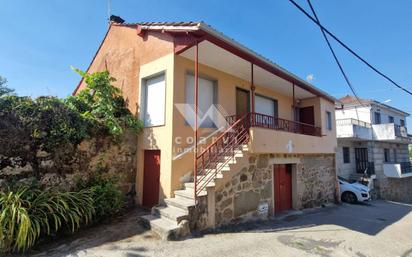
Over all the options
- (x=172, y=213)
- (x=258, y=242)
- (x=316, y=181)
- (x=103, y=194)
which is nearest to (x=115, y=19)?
(x=103, y=194)

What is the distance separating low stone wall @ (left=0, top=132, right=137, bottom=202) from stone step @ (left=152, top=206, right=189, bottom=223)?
204cm

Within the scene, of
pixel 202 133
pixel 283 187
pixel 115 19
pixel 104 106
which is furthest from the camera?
pixel 115 19

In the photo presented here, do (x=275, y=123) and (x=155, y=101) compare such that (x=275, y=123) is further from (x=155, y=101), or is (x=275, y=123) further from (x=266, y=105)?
(x=155, y=101)

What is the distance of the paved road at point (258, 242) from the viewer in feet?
15.8

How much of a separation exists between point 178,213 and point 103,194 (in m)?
2.22

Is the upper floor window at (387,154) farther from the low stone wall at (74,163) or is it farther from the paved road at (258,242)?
the low stone wall at (74,163)

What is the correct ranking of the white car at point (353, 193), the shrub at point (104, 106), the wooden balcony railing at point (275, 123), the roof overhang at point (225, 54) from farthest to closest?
the white car at point (353, 193)
the wooden balcony railing at point (275, 123)
the shrub at point (104, 106)
the roof overhang at point (225, 54)

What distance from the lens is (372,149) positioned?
19469 mm

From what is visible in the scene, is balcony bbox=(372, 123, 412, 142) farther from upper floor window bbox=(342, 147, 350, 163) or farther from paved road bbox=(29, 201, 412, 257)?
paved road bbox=(29, 201, 412, 257)

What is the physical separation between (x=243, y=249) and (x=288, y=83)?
7.72m

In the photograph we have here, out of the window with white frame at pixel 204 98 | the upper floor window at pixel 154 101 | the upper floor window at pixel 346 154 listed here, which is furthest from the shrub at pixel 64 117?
the upper floor window at pixel 346 154

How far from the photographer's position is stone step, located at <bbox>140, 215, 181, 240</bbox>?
5.27 metres

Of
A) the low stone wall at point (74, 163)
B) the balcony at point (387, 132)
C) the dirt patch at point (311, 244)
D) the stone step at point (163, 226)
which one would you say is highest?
the balcony at point (387, 132)

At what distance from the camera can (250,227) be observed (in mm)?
6949
